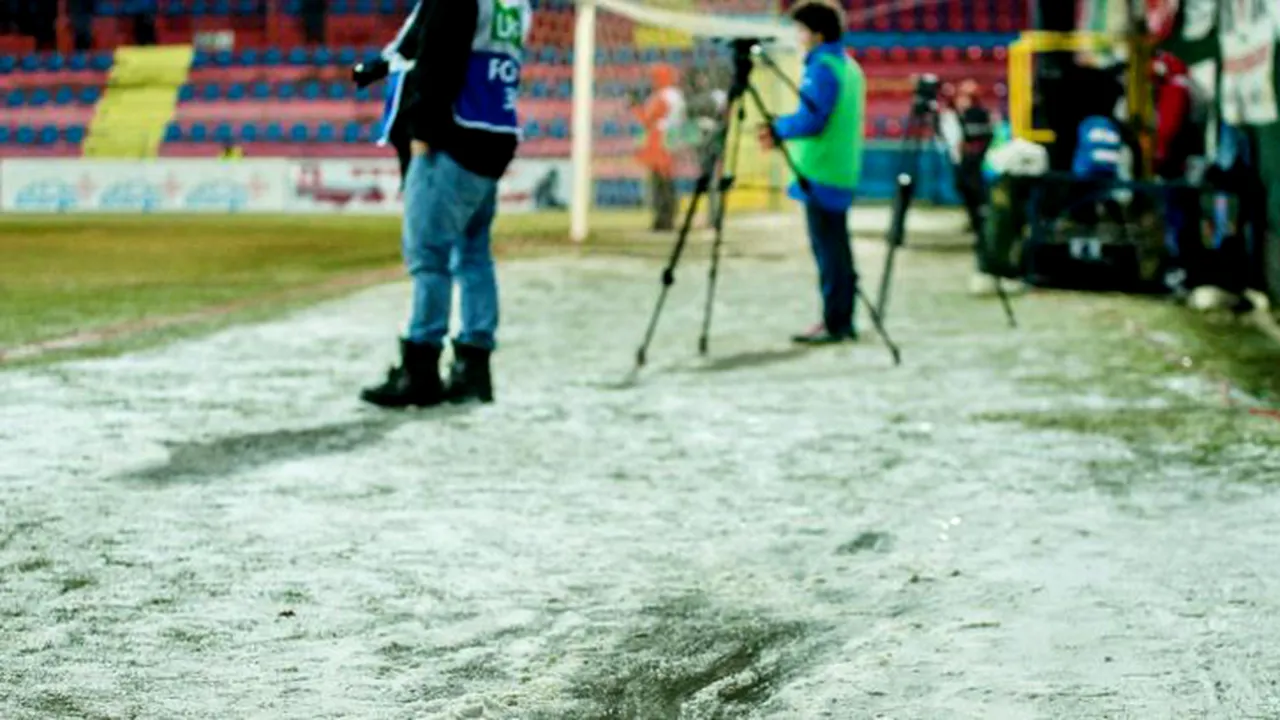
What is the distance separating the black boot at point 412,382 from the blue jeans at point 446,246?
0.04 metres

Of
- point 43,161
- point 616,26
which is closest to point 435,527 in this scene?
point 616,26

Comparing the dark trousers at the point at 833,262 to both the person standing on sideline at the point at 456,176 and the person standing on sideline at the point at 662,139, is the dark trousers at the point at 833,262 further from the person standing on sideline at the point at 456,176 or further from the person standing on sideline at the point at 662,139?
the person standing on sideline at the point at 662,139

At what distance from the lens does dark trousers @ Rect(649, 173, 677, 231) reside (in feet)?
65.3

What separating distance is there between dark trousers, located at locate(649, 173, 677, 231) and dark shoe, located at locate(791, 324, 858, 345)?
10.9 metres

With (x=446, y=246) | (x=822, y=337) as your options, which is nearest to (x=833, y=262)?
(x=822, y=337)

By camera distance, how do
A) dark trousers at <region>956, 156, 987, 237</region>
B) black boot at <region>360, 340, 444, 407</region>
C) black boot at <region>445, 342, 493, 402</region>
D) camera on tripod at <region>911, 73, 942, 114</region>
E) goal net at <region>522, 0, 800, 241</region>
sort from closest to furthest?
black boot at <region>360, 340, 444, 407</region>, black boot at <region>445, 342, 493, 402</region>, camera on tripod at <region>911, 73, 942, 114</region>, dark trousers at <region>956, 156, 987, 237</region>, goal net at <region>522, 0, 800, 241</region>

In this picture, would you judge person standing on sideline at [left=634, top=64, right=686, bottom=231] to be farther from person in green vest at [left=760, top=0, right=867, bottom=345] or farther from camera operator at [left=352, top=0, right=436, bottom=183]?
camera operator at [left=352, top=0, right=436, bottom=183]

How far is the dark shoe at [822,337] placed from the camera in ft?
29.0

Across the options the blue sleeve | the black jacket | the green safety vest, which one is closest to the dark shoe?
the green safety vest

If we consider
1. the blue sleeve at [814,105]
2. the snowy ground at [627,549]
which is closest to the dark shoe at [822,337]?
the blue sleeve at [814,105]

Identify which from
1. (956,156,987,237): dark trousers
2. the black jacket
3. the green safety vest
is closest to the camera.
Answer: the black jacket

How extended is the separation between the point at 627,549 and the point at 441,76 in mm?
2373

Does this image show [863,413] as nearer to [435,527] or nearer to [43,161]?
[435,527]

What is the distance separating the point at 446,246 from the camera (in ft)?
21.1
